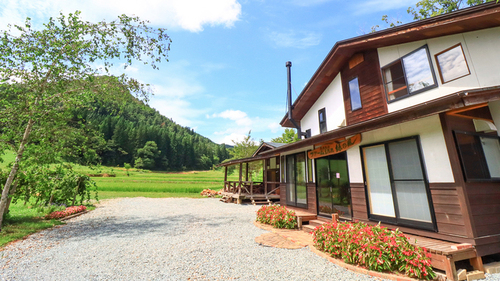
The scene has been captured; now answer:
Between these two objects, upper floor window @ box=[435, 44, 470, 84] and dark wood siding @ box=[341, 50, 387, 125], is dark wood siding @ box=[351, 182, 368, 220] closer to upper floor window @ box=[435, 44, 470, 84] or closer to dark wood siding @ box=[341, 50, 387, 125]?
dark wood siding @ box=[341, 50, 387, 125]

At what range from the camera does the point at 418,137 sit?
16.5 ft

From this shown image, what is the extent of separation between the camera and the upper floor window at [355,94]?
339 inches

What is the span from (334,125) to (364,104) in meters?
1.80

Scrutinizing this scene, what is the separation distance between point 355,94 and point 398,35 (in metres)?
2.48

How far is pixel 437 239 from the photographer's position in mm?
4449

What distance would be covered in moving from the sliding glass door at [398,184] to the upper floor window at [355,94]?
2.97 metres

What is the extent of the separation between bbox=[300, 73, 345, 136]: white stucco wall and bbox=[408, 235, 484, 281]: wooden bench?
20.2ft

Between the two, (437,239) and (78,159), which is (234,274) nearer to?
(437,239)

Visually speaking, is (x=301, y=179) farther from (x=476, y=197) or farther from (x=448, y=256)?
(x=448, y=256)

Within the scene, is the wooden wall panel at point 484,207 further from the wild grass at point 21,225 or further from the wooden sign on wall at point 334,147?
the wild grass at point 21,225

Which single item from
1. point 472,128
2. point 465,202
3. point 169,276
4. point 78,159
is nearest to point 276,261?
point 169,276

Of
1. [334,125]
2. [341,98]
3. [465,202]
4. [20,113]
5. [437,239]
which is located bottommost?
[437,239]

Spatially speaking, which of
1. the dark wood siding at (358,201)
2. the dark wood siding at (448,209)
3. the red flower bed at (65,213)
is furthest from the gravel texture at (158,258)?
the red flower bed at (65,213)

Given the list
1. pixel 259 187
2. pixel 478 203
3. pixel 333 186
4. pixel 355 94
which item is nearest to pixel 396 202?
pixel 478 203
